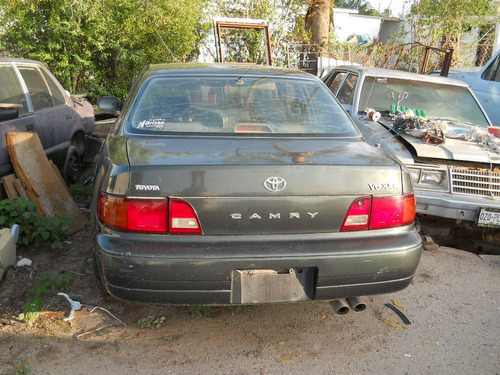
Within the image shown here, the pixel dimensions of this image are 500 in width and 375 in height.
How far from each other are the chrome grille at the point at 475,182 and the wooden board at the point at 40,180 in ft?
12.0

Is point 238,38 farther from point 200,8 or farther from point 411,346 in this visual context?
point 411,346

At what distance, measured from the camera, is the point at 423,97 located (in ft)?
20.3

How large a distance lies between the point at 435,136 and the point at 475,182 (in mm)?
593

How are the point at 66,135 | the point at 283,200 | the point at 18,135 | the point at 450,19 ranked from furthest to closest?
the point at 450,19 < the point at 66,135 < the point at 18,135 < the point at 283,200

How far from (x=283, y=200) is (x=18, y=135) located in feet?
A: 10.7

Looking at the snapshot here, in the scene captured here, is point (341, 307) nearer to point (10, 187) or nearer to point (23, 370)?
point (23, 370)

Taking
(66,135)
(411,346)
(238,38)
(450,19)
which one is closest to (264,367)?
(411,346)

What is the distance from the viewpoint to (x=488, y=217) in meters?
4.43

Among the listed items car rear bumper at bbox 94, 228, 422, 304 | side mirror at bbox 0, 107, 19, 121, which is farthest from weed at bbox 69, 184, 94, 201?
car rear bumper at bbox 94, 228, 422, 304

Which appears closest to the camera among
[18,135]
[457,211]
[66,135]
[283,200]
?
[283,200]

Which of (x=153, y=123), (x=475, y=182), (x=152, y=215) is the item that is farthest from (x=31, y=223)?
(x=475, y=182)

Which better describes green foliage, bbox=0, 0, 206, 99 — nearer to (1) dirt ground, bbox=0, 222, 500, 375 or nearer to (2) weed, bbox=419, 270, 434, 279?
(2) weed, bbox=419, 270, 434, 279

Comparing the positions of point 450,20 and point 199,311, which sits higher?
point 450,20

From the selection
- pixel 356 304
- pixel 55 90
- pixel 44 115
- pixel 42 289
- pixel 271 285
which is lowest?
pixel 42 289
